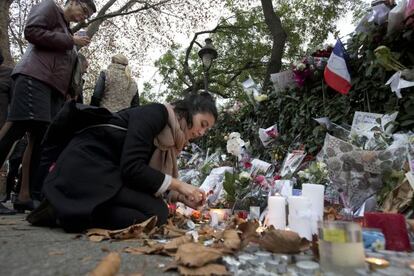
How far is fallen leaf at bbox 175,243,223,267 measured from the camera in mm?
1266

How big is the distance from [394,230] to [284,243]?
0.57 m

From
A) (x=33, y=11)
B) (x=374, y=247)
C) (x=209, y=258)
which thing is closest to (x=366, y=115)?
(x=374, y=247)

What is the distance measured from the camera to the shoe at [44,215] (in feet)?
7.30

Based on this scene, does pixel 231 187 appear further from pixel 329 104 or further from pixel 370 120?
pixel 329 104

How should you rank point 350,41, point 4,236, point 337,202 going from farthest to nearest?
point 350,41
point 337,202
point 4,236

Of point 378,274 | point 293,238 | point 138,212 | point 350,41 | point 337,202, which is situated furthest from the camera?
point 350,41

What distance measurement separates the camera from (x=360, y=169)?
2.70 m

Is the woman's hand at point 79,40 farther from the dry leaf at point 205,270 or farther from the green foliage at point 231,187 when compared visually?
the dry leaf at point 205,270

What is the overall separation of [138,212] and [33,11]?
191cm

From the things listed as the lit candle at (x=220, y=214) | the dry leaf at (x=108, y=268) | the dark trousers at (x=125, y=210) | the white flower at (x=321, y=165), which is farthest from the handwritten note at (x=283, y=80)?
the dry leaf at (x=108, y=268)

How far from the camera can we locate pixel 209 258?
4.29 ft

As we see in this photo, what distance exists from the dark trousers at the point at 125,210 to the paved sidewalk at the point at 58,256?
191 millimetres

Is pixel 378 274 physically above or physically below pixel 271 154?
below

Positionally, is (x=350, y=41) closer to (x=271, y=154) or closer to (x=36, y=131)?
(x=271, y=154)
